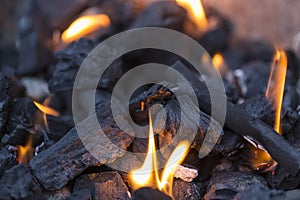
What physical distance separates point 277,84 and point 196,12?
2.86ft

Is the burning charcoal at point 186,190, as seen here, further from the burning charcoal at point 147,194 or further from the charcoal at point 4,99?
the charcoal at point 4,99

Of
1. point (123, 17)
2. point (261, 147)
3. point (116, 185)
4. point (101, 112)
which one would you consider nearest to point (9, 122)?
point (101, 112)

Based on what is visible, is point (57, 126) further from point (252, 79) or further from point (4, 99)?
point (252, 79)

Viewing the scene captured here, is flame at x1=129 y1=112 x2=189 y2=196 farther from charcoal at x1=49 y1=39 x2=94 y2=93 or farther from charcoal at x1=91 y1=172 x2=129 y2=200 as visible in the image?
charcoal at x1=49 y1=39 x2=94 y2=93

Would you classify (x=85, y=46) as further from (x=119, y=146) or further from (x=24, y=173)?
(x=24, y=173)

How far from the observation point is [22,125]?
6.30 feet

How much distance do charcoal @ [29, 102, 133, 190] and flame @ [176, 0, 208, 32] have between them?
1.25 metres

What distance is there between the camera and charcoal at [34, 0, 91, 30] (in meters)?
2.91

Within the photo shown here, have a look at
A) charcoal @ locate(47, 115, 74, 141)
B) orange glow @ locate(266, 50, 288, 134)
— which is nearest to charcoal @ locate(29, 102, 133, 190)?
charcoal @ locate(47, 115, 74, 141)

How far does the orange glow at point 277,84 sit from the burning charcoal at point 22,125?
1.01 metres

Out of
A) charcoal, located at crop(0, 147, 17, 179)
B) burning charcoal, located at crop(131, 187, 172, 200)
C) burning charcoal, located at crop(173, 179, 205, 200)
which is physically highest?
charcoal, located at crop(0, 147, 17, 179)

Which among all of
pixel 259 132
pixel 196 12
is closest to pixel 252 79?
pixel 196 12

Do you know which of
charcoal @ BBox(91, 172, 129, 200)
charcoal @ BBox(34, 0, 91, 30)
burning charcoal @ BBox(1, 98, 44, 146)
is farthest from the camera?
charcoal @ BBox(34, 0, 91, 30)

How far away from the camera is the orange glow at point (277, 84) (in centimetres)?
194
